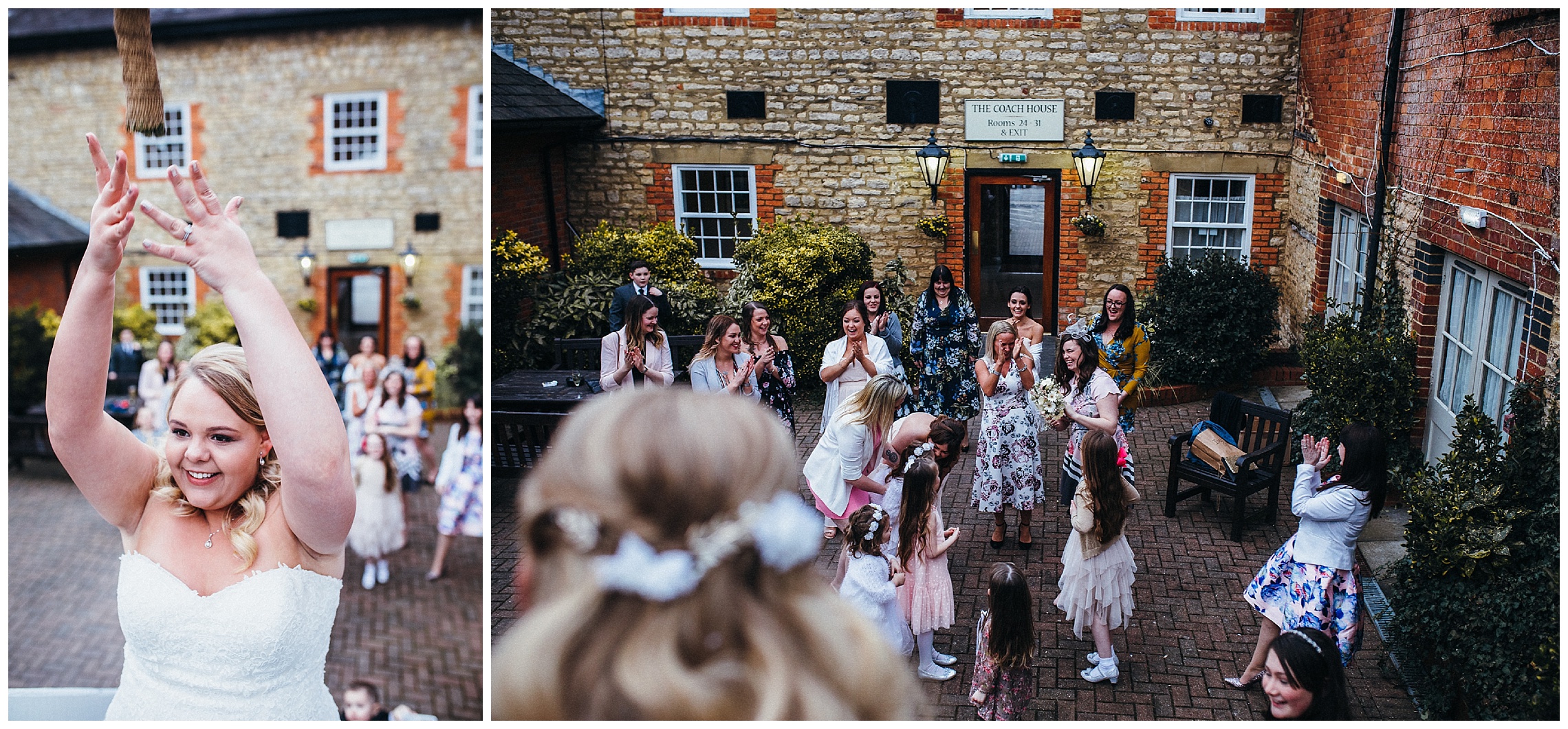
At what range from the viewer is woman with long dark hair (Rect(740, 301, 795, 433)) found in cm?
685

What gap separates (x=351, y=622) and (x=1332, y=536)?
6198mm

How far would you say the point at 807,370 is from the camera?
10.1m

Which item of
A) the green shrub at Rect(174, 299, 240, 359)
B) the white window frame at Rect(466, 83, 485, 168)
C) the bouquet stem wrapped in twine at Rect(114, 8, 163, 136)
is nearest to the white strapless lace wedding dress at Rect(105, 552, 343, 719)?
the bouquet stem wrapped in twine at Rect(114, 8, 163, 136)

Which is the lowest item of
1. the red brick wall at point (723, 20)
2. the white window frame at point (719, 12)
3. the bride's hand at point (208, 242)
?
the bride's hand at point (208, 242)

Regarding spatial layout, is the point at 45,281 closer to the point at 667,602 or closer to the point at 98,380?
the point at 98,380

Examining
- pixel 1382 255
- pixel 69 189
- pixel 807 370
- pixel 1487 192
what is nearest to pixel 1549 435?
pixel 1487 192

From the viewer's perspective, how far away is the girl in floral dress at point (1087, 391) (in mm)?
5762

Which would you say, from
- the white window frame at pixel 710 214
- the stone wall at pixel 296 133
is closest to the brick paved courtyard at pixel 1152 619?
the white window frame at pixel 710 214

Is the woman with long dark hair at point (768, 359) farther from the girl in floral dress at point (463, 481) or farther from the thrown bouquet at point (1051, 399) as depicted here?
the girl in floral dress at point (463, 481)

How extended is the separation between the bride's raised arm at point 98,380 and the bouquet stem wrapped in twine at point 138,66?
646 mm

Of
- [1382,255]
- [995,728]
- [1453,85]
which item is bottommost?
[995,728]

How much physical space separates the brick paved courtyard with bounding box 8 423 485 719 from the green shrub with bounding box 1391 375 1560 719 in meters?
4.73

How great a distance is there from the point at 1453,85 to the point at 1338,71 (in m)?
2.85

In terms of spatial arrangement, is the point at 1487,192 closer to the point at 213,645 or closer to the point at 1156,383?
the point at 1156,383
